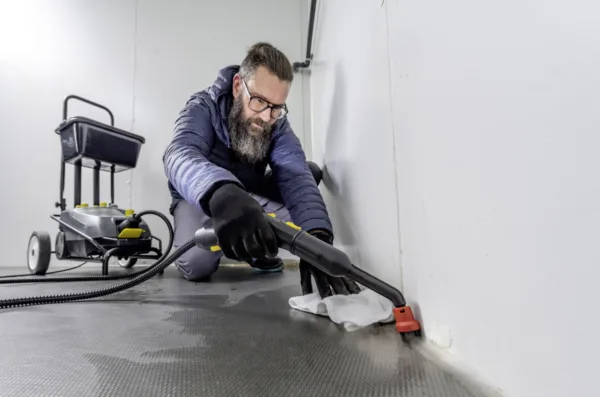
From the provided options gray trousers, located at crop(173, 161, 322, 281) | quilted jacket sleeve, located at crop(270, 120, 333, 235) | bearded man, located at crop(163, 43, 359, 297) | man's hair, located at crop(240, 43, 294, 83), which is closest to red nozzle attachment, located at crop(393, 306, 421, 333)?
bearded man, located at crop(163, 43, 359, 297)

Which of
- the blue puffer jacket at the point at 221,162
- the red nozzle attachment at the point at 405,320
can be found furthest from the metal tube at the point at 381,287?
the blue puffer jacket at the point at 221,162

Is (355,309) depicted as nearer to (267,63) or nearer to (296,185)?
(296,185)

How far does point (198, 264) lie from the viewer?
3.64ft

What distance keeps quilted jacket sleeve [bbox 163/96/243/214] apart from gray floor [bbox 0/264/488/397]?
0.80 ft

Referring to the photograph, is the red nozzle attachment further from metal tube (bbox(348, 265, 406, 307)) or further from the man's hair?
the man's hair

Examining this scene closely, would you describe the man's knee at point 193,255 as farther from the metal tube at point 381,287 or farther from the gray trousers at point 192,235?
the metal tube at point 381,287

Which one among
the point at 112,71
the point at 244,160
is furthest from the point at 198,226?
the point at 112,71

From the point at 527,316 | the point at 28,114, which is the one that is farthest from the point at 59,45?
the point at 527,316

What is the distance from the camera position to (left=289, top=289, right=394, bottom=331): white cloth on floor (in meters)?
0.51

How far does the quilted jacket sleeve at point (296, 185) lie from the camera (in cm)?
83

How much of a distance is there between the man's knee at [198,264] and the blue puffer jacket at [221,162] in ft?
0.76

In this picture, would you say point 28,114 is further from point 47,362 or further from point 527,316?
point 527,316

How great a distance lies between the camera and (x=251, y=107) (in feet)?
3.45

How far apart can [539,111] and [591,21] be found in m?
0.06
